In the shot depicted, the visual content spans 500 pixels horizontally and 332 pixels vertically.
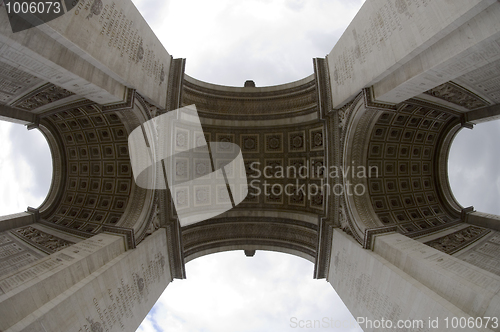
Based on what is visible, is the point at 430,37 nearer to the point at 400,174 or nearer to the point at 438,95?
the point at 438,95

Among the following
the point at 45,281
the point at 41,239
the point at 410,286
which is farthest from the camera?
the point at 41,239

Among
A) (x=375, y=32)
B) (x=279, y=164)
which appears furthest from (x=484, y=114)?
(x=279, y=164)

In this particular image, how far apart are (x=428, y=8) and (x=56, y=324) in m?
14.0

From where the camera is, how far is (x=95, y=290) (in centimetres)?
915

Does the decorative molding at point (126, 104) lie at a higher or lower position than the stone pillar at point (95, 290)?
higher

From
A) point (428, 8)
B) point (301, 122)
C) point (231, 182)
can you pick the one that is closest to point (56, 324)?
point (231, 182)

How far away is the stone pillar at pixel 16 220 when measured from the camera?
12769 millimetres

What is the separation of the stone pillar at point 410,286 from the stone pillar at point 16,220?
16675 millimetres

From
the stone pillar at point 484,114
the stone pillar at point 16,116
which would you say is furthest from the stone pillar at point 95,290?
the stone pillar at point 484,114

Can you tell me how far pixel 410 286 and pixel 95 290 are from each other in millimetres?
10709

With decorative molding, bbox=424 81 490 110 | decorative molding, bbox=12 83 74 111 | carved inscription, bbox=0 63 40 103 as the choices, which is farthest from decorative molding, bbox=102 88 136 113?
decorative molding, bbox=424 81 490 110

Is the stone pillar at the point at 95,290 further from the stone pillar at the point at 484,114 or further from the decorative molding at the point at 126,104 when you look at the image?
the stone pillar at the point at 484,114

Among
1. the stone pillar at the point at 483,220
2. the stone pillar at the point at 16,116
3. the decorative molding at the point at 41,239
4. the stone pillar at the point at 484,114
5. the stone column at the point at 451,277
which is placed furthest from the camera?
the stone pillar at the point at 483,220

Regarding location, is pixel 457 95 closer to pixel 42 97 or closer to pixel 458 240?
pixel 458 240
